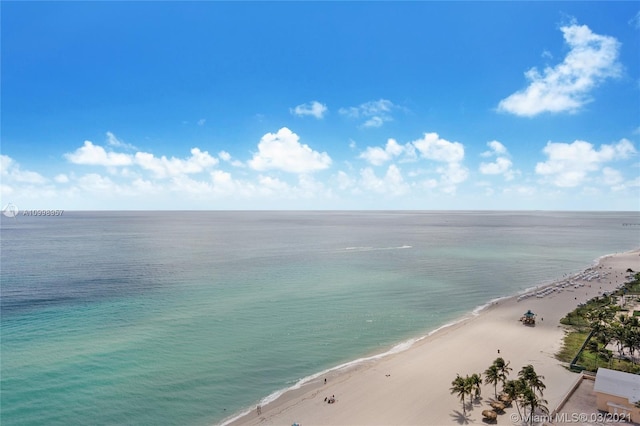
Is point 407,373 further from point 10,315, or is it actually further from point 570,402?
→ point 10,315

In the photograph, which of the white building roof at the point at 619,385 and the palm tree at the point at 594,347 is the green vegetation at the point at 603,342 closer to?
the palm tree at the point at 594,347

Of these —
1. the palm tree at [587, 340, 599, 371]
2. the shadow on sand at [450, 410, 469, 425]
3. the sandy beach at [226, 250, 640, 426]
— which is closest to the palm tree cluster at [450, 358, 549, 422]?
the shadow on sand at [450, 410, 469, 425]

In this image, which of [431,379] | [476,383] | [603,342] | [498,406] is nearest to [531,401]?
[498,406]

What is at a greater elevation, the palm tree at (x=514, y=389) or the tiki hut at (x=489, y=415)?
the palm tree at (x=514, y=389)

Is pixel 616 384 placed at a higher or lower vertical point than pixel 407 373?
higher

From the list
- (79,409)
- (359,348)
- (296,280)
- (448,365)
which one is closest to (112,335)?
(79,409)

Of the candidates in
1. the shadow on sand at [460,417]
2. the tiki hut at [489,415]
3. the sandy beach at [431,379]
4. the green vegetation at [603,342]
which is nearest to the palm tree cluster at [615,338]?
the green vegetation at [603,342]

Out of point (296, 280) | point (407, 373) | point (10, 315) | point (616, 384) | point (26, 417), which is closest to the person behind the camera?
point (616, 384)
